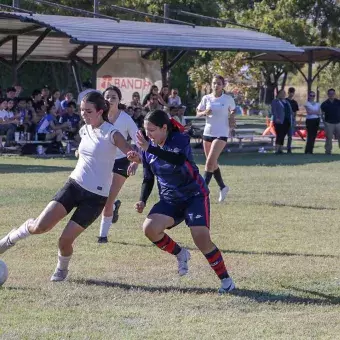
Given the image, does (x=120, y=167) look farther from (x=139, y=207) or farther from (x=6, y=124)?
(x=6, y=124)

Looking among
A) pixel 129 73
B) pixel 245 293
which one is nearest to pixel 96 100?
pixel 245 293

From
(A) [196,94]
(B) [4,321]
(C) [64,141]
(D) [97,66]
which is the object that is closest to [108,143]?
(B) [4,321]

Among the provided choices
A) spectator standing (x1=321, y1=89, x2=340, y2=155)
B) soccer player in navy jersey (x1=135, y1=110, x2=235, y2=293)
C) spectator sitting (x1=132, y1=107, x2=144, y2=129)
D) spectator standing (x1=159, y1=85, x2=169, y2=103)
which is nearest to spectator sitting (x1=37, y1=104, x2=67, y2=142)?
spectator sitting (x1=132, y1=107, x2=144, y2=129)

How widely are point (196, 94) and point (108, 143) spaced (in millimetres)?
43328

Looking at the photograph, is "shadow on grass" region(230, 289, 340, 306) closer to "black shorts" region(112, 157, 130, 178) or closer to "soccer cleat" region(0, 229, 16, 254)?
"soccer cleat" region(0, 229, 16, 254)

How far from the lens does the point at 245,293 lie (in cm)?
824

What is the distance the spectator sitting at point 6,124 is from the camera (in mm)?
23234

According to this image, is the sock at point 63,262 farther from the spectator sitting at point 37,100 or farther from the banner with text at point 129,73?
the banner with text at point 129,73

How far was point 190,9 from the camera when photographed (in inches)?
1815

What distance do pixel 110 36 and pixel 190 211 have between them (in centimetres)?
1635

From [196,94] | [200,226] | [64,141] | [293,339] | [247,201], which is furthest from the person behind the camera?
[196,94]

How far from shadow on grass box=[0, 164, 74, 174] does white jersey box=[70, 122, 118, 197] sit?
1077 centimetres

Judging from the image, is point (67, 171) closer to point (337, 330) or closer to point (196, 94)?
point (337, 330)

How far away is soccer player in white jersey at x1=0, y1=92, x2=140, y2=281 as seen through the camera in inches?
332
